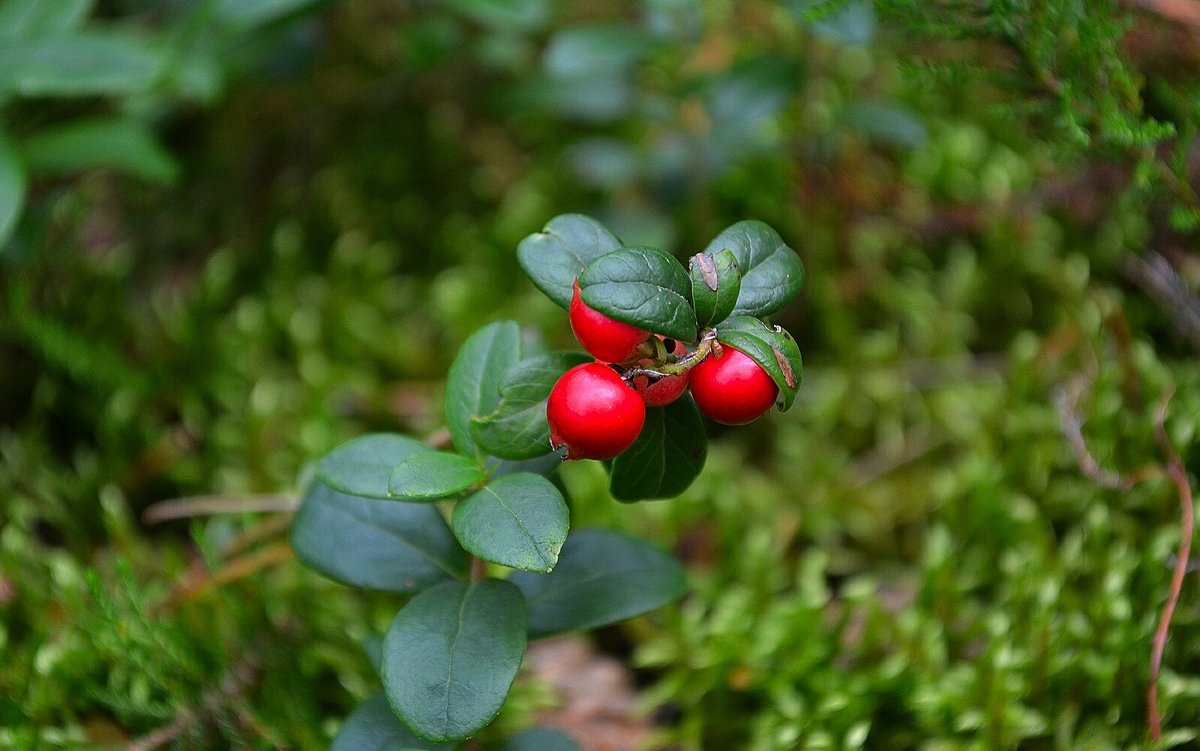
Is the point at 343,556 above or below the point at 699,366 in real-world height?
below

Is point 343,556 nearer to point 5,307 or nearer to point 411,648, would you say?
point 411,648

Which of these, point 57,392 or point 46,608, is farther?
point 57,392

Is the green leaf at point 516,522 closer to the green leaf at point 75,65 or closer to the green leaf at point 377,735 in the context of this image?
the green leaf at point 377,735

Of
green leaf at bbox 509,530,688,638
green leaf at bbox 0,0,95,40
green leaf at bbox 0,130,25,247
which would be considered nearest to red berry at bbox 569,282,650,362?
green leaf at bbox 509,530,688,638

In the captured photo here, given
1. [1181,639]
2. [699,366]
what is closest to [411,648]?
[699,366]

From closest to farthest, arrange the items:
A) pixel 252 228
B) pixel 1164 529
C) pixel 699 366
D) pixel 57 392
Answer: pixel 699 366 < pixel 1164 529 < pixel 57 392 < pixel 252 228

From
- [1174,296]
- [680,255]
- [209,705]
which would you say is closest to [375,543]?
[209,705]

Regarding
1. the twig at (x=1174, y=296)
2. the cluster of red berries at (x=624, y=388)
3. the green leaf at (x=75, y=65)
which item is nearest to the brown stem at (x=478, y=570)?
the cluster of red berries at (x=624, y=388)
